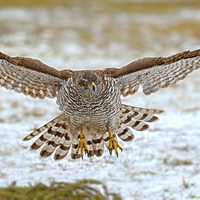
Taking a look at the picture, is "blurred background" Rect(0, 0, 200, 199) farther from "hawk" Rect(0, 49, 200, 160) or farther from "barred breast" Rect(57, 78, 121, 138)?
"barred breast" Rect(57, 78, 121, 138)

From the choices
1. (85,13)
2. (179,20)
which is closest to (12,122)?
(179,20)

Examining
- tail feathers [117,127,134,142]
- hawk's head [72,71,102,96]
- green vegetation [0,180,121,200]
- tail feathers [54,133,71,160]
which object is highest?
hawk's head [72,71,102,96]

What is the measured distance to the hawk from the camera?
6.07 meters

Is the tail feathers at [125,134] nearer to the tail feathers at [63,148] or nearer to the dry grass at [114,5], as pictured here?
the tail feathers at [63,148]

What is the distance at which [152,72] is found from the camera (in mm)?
6625

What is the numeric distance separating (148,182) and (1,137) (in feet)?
13.6

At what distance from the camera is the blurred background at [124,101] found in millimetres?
6910

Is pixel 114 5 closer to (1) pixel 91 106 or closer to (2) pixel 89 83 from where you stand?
(1) pixel 91 106

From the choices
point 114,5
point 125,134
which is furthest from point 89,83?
point 114,5

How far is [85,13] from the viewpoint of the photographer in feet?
114

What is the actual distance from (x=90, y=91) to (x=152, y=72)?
1.48 m

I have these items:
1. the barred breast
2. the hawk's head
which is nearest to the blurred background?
the barred breast

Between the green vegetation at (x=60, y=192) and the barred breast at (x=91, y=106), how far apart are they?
120 centimetres

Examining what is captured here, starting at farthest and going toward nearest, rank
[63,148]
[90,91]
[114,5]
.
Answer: [114,5] < [63,148] < [90,91]
